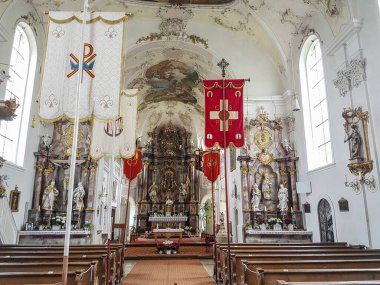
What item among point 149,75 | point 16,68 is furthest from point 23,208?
point 149,75

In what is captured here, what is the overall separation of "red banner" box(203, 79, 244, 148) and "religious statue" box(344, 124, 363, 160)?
3.55 m

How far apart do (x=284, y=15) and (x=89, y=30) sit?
34.3 ft

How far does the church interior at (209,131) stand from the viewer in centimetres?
503

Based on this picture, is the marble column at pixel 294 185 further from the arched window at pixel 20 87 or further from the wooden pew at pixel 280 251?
the arched window at pixel 20 87

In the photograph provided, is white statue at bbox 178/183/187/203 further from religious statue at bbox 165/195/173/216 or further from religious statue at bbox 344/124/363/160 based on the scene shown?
religious statue at bbox 344/124/363/160

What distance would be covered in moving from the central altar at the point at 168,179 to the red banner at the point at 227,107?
16144mm

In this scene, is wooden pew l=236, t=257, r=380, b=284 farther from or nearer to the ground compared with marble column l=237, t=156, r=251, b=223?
nearer to the ground

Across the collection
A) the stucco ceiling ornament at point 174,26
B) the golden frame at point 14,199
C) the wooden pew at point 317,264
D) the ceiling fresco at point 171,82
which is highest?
the stucco ceiling ornament at point 174,26

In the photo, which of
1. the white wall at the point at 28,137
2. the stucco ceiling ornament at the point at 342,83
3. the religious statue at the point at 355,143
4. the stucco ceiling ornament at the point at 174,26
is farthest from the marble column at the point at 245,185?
the white wall at the point at 28,137

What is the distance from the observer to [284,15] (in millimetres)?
12961

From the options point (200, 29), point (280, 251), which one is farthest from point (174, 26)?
point (280, 251)

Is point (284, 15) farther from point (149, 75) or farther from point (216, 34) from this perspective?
point (149, 75)

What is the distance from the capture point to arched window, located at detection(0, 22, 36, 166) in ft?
36.7

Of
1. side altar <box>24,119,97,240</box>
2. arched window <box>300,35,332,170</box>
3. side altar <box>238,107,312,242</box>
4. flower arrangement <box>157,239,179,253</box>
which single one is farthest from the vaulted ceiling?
flower arrangement <box>157,239,179,253</box>
